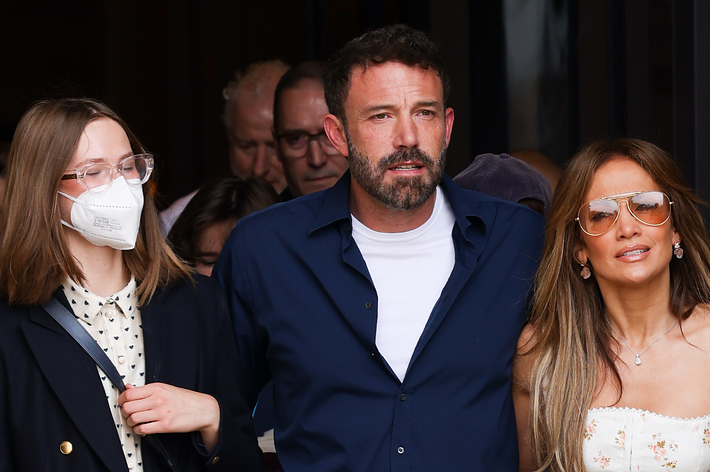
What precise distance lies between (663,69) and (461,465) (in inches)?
91.7

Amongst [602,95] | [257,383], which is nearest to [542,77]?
[602,95]

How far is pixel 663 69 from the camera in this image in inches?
164

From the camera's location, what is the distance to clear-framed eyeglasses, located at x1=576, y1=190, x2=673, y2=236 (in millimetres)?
2844

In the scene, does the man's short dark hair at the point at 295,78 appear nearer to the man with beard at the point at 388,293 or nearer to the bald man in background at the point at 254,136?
the bald man in background at the point at 254,136

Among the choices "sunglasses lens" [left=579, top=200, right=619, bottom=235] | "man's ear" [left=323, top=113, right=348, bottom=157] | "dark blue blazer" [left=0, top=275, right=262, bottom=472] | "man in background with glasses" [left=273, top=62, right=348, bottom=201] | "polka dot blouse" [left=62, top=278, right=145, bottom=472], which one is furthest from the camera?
"man in background with glasses" [left=273, top=62, right=348, bottom=201]

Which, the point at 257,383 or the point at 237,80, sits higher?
the point at 237,80

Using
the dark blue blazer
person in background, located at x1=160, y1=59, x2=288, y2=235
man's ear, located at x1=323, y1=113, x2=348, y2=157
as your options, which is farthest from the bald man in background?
the dark blue blazer

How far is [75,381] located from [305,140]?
235 centimetres

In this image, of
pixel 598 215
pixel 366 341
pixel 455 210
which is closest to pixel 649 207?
pixel 598 215

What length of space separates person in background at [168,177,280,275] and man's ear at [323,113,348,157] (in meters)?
0.82

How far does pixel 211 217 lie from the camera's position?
392cm

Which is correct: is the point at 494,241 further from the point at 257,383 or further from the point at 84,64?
Answer: the point at 84,64

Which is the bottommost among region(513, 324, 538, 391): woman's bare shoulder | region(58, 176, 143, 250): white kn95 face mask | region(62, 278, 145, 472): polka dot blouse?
region(513, 324, 538, 391): woman's bare shoulder

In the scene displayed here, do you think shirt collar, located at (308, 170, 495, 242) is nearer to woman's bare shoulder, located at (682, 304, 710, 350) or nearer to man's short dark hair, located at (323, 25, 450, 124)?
man's short dark hair, located at (323, 25, 450, 124)
